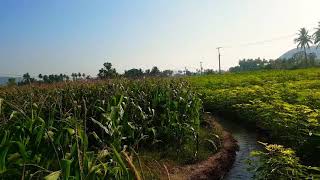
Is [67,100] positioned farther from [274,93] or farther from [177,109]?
[274,93]

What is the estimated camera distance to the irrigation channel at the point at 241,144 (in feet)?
31.9

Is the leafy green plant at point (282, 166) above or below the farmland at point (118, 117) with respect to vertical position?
below

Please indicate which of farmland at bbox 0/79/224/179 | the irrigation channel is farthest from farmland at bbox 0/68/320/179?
the irrigation channel

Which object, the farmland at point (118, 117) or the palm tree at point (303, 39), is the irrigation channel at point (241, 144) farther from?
the palm tree at point (303, 39)

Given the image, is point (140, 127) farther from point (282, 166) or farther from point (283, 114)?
point (283, 114)

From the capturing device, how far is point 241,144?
13.1 metres

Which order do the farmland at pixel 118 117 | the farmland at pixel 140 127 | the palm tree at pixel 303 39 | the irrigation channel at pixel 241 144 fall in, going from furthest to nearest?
the palm tree at pixel 303 39 < the irrigation channel at pixel 241 144 < the farmland at pixel 118 117 < the farmland at pixel 140 127

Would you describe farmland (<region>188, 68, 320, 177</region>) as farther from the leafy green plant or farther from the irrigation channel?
the irrigation channel

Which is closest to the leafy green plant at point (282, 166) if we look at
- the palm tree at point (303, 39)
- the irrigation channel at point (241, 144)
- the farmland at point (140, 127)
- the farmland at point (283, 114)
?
the farmland at point (140, 127)

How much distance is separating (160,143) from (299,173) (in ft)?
16.4

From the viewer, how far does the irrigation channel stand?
9720mm

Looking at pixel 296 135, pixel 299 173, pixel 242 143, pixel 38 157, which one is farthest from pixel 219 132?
pixel 38 157

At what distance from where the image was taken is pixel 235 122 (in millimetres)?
17547

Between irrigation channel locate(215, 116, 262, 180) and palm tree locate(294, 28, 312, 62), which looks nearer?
irrigation channel locate(215, 116, 262, 180)
